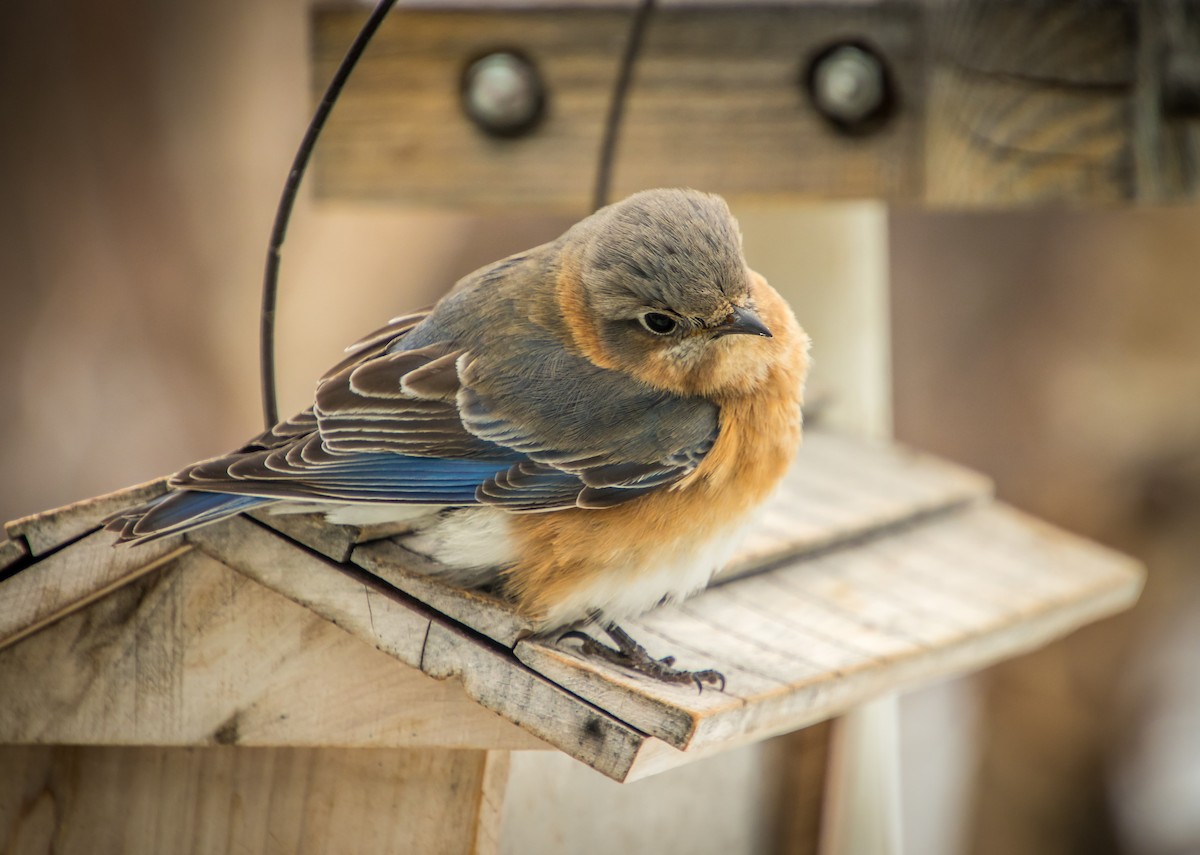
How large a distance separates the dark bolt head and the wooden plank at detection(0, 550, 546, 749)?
5.49 ft

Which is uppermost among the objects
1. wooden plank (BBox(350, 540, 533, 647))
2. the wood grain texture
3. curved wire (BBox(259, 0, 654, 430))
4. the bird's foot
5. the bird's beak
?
curved wire (BBox(259, 0, 654, 430))

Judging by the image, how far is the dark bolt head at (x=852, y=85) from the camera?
10.7 ft

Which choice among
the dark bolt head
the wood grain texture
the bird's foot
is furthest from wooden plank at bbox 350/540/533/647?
the dark bolt head

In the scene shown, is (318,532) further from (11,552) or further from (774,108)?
(774,108)

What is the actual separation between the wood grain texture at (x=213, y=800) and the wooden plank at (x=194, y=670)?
0.17m

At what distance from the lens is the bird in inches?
97.2

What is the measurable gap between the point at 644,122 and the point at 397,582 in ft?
4.89

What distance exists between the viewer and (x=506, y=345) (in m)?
2.65

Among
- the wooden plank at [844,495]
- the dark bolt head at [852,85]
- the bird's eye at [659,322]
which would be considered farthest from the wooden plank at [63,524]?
the dark bolt head at [852,85]

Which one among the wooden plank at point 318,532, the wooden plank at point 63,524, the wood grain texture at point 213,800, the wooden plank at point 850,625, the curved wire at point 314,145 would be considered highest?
the curved wire at point 314,145

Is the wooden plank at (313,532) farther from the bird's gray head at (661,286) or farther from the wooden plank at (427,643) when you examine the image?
the bird's gray head at (661,286)

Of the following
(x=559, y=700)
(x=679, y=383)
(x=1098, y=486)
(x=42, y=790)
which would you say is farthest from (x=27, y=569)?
(x=1098, y=486)

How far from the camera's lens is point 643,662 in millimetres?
2434

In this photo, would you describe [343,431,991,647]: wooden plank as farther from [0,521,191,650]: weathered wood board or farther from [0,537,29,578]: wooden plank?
[0,537,29,578]: wooden plank
